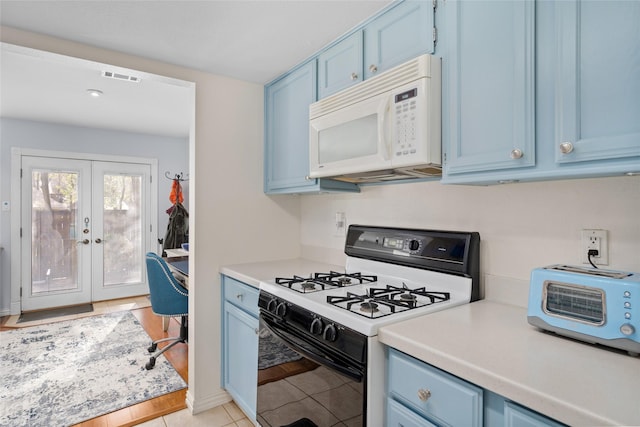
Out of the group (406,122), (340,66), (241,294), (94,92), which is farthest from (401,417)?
(94,92)

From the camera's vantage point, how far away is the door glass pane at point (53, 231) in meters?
4.20

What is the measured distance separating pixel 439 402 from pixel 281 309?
79 centimetres

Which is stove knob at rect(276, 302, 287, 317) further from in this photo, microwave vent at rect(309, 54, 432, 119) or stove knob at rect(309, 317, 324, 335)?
microwave vent at rect(309, 54, 432, 119)

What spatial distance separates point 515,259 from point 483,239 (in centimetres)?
15

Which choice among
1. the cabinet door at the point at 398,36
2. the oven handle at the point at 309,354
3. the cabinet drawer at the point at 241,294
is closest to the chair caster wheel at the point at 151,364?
the cabinet drawer at the point at 241,294

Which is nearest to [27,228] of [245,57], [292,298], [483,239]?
[245,57]

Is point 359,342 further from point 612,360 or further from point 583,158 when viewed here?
point 583,158

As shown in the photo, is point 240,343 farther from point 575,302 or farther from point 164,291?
point 575,302

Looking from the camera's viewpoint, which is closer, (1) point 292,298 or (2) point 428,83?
(2) point 428,83

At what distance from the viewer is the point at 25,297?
13.6 ft

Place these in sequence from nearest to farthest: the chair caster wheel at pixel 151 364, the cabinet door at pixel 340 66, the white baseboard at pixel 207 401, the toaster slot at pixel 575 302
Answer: the toaster slot at pixel 575 302 < the cabinet door at pixel 340 66 < the white baseboard at pixel 207 401 < the chair caster wheel at pixel 151 364

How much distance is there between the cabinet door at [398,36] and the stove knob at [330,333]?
3.69 ft

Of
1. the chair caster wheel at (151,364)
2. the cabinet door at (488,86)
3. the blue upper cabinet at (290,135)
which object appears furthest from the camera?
the chair caster wheel at (151,364)

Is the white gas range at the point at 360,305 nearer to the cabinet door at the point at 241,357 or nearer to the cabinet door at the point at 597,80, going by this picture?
the cabinet door at the point at 241,357
